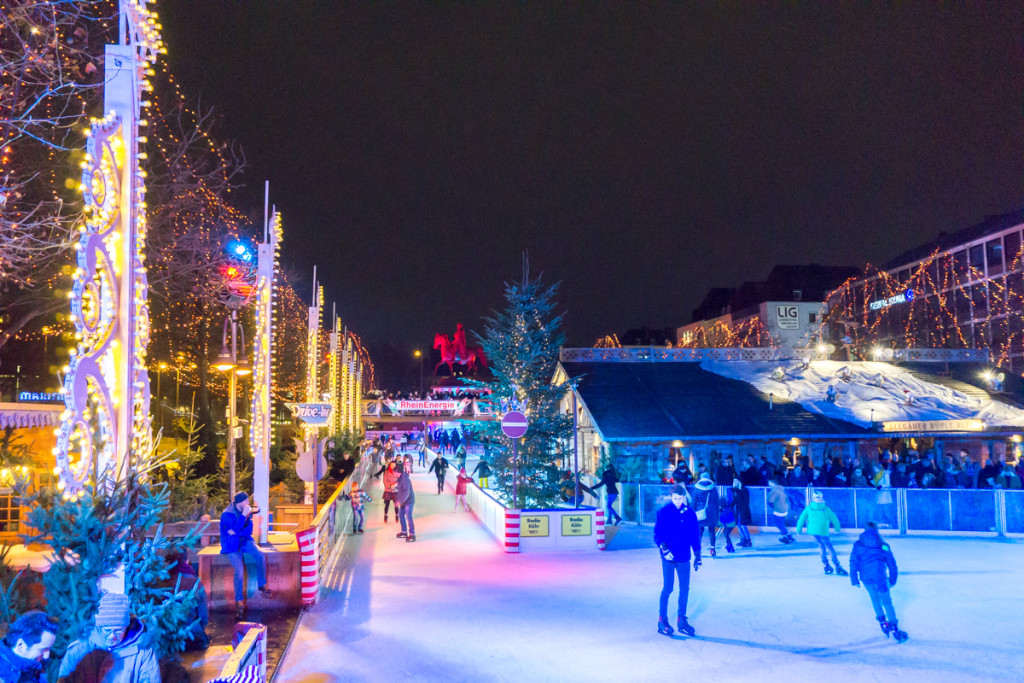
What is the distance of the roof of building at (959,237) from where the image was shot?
53750 mm

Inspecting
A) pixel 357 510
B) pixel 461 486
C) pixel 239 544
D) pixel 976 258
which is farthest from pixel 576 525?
pixel 976 258

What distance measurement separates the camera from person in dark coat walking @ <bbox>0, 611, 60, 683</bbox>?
4.51 m

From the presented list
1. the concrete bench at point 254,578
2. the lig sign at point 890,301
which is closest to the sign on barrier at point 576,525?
the concrete bench at point 254,578

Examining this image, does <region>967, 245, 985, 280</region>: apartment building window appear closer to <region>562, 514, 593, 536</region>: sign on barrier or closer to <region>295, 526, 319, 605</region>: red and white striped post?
<region>562, 514, 593, 536</region>: sign on barrier

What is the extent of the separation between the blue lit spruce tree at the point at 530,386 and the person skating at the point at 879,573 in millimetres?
10070

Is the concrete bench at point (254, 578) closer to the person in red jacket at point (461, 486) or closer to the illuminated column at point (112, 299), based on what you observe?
the illuminated column at point (112, 299)

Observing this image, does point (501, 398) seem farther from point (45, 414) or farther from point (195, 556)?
point (45, 414)

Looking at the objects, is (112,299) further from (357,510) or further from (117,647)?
(357,510)

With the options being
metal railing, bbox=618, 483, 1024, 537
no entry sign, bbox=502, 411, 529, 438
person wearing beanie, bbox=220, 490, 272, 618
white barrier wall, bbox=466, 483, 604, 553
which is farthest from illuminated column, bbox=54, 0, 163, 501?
metal railing, bbox=618, 483, 1024, 537

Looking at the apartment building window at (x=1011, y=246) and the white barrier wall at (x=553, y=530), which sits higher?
the apartment building window at (x=1011, y=246)

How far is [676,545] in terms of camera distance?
873 centimetres

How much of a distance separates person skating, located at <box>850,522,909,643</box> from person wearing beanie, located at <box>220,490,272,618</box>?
732cm

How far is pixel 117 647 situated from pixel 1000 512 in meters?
17.7

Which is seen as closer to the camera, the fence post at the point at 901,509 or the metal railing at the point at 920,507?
the metal railing at the point at 920,507
